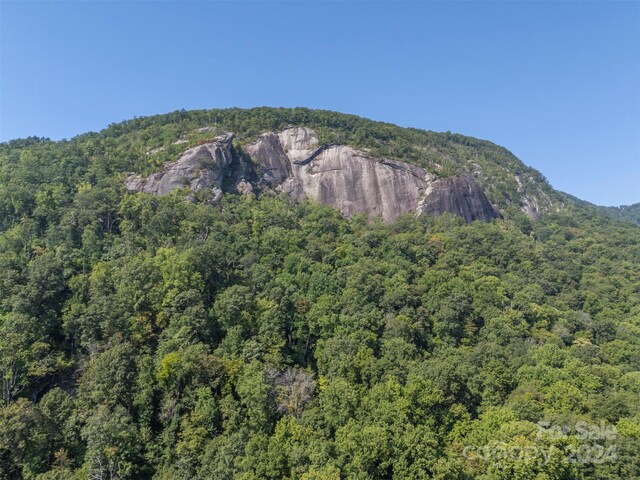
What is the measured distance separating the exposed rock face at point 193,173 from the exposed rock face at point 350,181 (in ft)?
7.68

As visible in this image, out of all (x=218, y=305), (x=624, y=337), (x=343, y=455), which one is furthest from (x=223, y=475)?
(x=624, y=337)

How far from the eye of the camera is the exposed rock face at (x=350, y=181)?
89062mm

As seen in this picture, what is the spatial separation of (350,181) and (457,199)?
27.3 m

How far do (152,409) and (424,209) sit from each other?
71976 millimetres

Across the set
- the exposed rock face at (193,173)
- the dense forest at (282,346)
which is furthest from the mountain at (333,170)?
the dense forest at (282,346)

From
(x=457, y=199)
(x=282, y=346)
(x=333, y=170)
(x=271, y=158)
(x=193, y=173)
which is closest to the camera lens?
(x=282, y=346)

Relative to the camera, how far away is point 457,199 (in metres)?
91.9

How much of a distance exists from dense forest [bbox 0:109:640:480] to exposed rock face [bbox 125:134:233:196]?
3.18 meters

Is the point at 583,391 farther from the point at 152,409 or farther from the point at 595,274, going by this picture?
the point at 595,274

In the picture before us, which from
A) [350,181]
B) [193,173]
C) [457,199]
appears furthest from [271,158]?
[457,199]

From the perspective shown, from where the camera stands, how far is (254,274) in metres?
49.9

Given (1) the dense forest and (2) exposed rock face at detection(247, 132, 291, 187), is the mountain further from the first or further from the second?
(1) the dense forest

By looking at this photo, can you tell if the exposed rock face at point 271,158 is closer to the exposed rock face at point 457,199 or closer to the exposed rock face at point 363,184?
the exposed rock face at point 363,184

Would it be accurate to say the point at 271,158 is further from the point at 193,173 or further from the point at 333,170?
the point at 193,173
